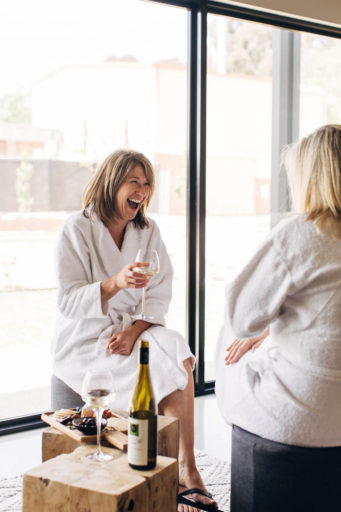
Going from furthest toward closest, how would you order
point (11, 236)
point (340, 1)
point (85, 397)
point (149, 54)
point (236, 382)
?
point (340, 1) → point (149, 54) → point (11, 236) → point (236, 382) → point (85, 397)

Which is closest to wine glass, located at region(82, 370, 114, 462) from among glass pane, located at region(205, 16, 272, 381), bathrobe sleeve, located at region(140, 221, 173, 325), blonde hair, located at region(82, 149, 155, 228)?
bathrobe sleeve, located at region(140, 221, 173, 325)

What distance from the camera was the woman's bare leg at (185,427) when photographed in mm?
2516

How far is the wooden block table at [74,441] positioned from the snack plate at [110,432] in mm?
26

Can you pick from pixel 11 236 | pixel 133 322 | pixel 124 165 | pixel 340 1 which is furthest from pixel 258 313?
pixel 340 1

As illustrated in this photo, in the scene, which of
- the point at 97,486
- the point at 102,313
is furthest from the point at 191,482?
the point at 97,486

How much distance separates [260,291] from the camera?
1971 millimetres

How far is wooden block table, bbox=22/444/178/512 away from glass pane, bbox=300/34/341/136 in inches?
120

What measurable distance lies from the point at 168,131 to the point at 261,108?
2.36ft

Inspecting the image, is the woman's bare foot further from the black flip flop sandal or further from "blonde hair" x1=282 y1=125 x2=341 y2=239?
"blonde hair" x1=282 y1=125 x2=341 y2=239

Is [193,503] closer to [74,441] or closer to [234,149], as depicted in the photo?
[74,441]

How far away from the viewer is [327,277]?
194 centimetres

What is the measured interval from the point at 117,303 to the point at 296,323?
3.63 ft

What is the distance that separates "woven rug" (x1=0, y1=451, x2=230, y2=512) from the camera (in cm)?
250

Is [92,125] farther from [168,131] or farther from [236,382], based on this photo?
[236,382]
